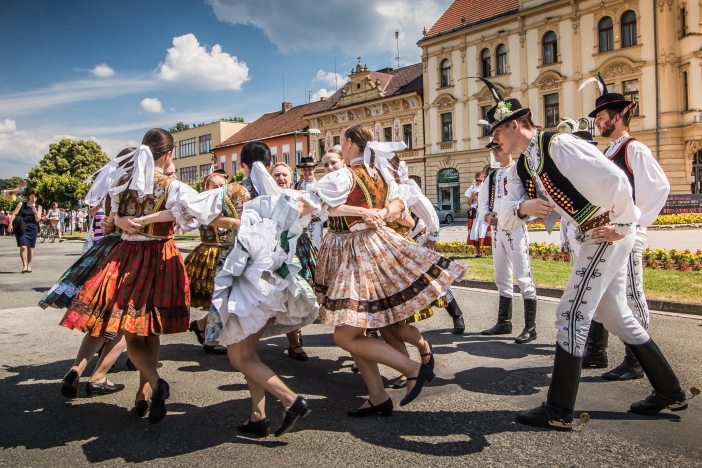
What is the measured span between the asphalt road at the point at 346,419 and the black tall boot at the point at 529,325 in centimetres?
10

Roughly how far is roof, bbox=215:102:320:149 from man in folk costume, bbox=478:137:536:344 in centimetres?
4630

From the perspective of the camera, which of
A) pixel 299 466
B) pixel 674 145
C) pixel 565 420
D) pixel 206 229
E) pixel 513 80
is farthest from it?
pixel 513 80

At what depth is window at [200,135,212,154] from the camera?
66.4 meters

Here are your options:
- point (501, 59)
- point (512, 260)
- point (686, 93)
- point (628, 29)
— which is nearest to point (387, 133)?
point (501, 59)

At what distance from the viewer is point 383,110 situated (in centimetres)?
4456

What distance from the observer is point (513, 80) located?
35625mm

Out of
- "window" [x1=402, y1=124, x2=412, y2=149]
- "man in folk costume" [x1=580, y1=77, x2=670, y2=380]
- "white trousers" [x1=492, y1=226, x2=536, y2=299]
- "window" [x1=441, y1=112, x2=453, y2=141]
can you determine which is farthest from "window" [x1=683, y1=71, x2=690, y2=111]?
"man in folk costume" [x1=580, y1=77, x2=670, y2=380]

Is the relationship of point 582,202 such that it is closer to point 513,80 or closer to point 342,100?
point 513,80

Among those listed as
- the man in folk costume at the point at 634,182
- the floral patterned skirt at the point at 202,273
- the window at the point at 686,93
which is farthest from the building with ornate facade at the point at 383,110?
the man in folk costume at the point at 634,182

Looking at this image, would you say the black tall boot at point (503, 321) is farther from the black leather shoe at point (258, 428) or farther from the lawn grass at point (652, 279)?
the black leather shoe at point (258, 428)

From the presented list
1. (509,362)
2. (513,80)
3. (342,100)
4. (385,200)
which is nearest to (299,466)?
(385,200)

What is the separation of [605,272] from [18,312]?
26.5ft

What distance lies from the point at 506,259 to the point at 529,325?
2.75 feet

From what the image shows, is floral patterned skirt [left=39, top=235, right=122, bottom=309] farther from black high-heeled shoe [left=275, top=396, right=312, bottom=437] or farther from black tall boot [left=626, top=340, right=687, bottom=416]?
black tall boot [left=626, top=340, right=687, bottom=416]
